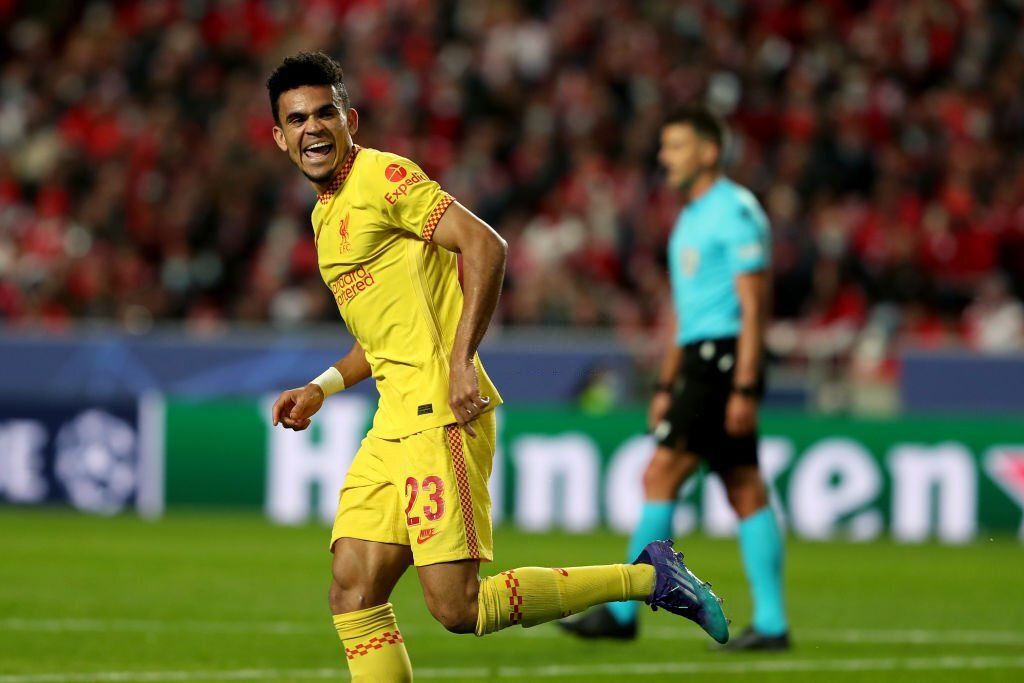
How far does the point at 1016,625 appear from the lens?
885 cm

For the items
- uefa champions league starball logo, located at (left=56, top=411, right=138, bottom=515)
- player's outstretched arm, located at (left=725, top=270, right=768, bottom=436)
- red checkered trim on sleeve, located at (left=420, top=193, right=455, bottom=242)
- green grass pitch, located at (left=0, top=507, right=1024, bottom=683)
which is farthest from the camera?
uefa champions league starball logo, located at (left=56, top=411, right=138, bottom=515)

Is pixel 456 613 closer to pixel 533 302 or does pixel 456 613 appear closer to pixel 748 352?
pixel 748 352

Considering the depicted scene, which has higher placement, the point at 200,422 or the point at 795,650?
the point at 200,422

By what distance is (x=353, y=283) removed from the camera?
5395 millimetres

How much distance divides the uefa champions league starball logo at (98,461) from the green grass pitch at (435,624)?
4.67ft

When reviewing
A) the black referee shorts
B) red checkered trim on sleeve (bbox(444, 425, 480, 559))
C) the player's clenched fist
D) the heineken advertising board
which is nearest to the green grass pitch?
the heineken advertising board

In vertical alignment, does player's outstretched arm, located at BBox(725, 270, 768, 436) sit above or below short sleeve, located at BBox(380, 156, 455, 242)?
below

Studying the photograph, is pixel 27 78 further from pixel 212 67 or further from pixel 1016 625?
pixel 1016 625

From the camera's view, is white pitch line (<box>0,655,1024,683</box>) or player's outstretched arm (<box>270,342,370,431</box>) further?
white pitch line (<box>0,655,1024,683</box>)

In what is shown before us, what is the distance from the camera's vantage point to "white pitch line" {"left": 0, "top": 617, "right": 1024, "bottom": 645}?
819 centimetres

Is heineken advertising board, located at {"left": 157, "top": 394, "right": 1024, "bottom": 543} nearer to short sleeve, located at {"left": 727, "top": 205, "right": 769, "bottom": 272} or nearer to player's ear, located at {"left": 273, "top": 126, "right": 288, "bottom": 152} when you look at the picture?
short sleeve, located at {"left": 727, "top": 205, "right": 769, "bottom": 272}

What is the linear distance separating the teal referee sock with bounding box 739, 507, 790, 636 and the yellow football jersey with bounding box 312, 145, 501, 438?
2657mm

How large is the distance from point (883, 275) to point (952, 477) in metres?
3.56

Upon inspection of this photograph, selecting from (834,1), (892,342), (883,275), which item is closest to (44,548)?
(892,342)
